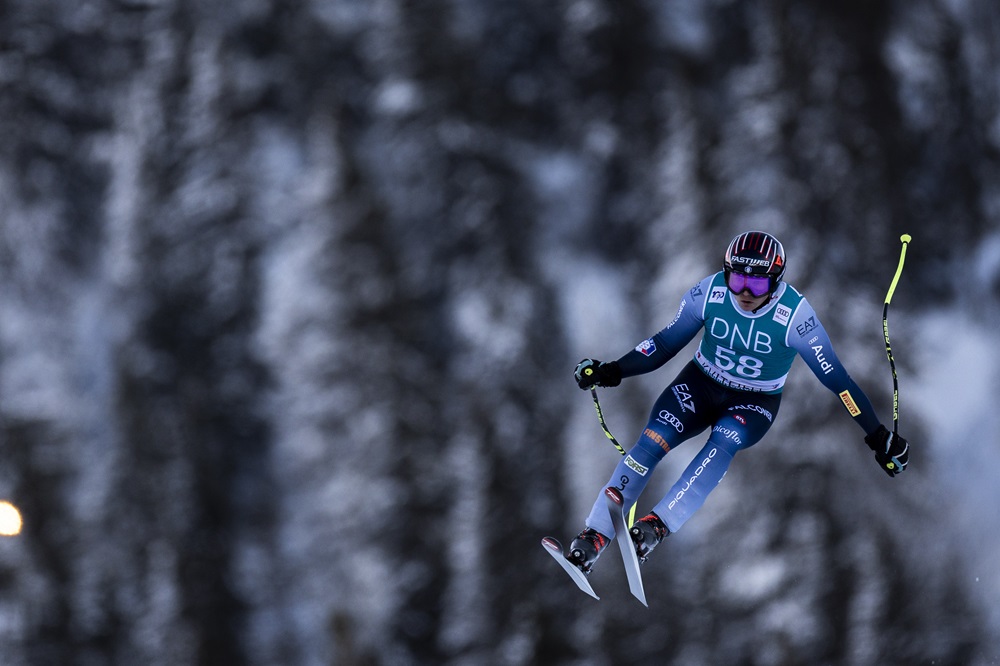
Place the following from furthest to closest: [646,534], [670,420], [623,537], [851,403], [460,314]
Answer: [460,314], [670,420], [646,534], [851,403], [623,537]

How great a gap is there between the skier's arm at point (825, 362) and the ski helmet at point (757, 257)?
1.40 ft

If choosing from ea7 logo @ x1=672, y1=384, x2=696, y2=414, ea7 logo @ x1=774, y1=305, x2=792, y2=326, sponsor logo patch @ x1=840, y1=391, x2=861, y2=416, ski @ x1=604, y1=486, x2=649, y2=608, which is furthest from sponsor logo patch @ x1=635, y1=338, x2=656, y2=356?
sponsor logo patch @ x1=840, y1=391, x2=861, y2=416

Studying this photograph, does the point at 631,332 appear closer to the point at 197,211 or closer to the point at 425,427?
the point at 425,427

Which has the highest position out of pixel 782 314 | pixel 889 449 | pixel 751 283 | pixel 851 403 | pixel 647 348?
pixel 647 348

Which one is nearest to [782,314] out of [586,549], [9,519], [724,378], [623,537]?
[724,378]

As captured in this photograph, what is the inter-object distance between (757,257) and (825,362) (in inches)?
34.5

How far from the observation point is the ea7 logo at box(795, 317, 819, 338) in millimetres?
6164

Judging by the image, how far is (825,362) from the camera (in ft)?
20.1

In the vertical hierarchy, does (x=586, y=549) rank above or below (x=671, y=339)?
below

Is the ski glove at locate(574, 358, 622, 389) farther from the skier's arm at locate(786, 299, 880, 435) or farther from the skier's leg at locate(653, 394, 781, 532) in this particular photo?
the skier's arm at locate(786, 299, 880, 435)

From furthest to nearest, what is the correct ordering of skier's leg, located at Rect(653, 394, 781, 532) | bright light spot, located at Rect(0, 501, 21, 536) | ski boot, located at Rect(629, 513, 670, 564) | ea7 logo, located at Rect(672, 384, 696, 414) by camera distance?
bright light spot, located at Rect(0, 501, 21, 536)
ea7 logo, located at Rect(672, 384, 696, 414)
skier's leg, located at Rect(653, 394, 781, 532)
ski boot, located at Rect(629, 513, 670, 564)

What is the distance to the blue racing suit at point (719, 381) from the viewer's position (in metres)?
6.17

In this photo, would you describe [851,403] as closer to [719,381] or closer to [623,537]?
[719,381]

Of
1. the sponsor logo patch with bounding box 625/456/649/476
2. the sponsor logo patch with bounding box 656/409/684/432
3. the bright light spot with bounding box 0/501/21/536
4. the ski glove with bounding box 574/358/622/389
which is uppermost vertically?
the bright light spot with bounding box 0/501/21/536
